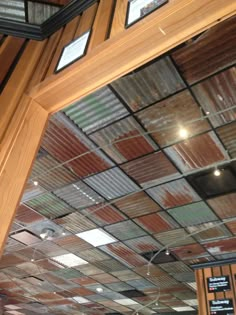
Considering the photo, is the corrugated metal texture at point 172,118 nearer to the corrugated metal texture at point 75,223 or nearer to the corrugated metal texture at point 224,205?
the corrugated metal texture at point 224,205

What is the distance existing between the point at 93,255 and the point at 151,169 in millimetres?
3432

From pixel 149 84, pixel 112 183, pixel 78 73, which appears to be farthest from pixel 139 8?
pixel 112 183

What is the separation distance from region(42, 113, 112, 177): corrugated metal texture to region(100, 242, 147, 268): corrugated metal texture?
255 centimetres

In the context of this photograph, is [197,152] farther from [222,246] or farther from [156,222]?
[222,246]

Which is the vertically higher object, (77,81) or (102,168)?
(102,168)

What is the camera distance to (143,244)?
6.12 meters

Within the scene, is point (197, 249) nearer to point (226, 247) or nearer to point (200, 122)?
point (226, 247)

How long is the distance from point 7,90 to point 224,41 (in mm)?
1976

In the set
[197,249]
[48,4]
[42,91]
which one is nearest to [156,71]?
[48,4]

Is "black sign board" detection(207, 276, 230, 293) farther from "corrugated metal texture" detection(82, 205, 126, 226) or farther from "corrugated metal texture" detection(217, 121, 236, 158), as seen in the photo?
"corrugated metal texture" detection(217, 121, 236, 158)

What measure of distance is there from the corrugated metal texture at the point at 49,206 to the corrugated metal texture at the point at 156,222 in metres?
1.26

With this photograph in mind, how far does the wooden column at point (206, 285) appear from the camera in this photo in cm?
625

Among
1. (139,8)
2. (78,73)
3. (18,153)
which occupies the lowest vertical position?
(18,153)

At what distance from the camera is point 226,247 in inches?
237
